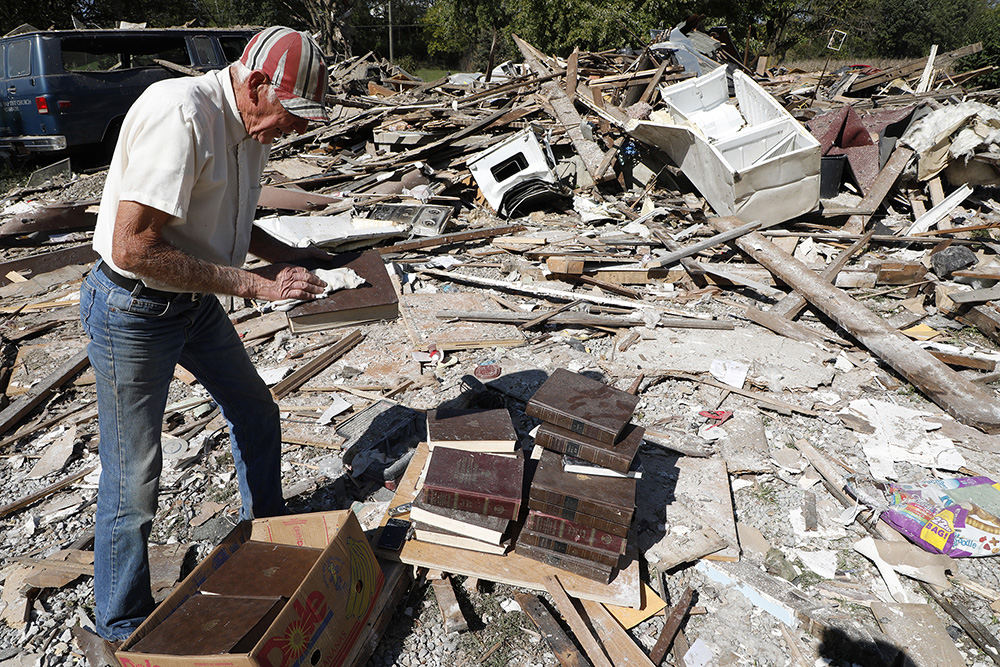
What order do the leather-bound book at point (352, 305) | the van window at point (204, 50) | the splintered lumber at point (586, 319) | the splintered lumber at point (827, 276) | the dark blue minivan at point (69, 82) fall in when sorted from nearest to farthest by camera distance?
the leather-bound book at point (352, 305), the splintered lumber at point (586, 319), the splintered lumber at point (827, 276), the dark blue minivan at point (69, 82), the van window at point (204, 50)

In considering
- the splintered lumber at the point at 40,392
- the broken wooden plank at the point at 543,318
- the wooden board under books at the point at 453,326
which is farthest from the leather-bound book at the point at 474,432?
the splintered lumber at the point at 40,392

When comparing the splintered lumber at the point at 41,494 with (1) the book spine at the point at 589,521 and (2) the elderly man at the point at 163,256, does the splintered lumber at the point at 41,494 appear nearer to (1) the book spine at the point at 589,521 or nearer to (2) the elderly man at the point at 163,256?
(2) the elderly man at the point at 163,256

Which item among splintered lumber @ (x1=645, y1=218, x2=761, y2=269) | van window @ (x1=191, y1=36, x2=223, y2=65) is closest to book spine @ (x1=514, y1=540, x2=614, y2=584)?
splintered lumber @ (x1=645, y1=218, x2=761, y2=269)

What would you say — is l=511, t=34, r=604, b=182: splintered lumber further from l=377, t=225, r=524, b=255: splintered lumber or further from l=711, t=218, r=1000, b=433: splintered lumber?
l=711, t=218, r=1000, b=433: splintered lumber

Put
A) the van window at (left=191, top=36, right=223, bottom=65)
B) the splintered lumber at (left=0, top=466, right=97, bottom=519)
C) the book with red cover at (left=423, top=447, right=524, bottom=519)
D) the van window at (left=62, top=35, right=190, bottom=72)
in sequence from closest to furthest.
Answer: the book with red cover at (left=423, top=447, right=524, bottom=519) → the splintered lumber at (left=0, top=466, right=97, bottom=519) → the van window at (left=62, top=35, right=190, bottom=72) → the van window at (left=191, top=36, right=223, bottom=65)

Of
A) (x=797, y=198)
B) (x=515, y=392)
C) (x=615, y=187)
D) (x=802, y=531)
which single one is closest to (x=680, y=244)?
(x=797, y=198)

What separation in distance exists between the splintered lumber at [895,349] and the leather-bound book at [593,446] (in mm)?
2648

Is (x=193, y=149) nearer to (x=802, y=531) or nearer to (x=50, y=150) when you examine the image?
(x=802, y=531)

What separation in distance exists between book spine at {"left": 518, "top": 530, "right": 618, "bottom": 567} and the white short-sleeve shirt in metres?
1.79

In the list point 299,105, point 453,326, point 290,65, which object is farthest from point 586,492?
point 453,326

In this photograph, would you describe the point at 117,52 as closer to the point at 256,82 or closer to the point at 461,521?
the point at 256,82

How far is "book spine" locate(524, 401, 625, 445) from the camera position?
280cm

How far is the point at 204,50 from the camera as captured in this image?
1109cm

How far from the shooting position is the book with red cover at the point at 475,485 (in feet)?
8.71
